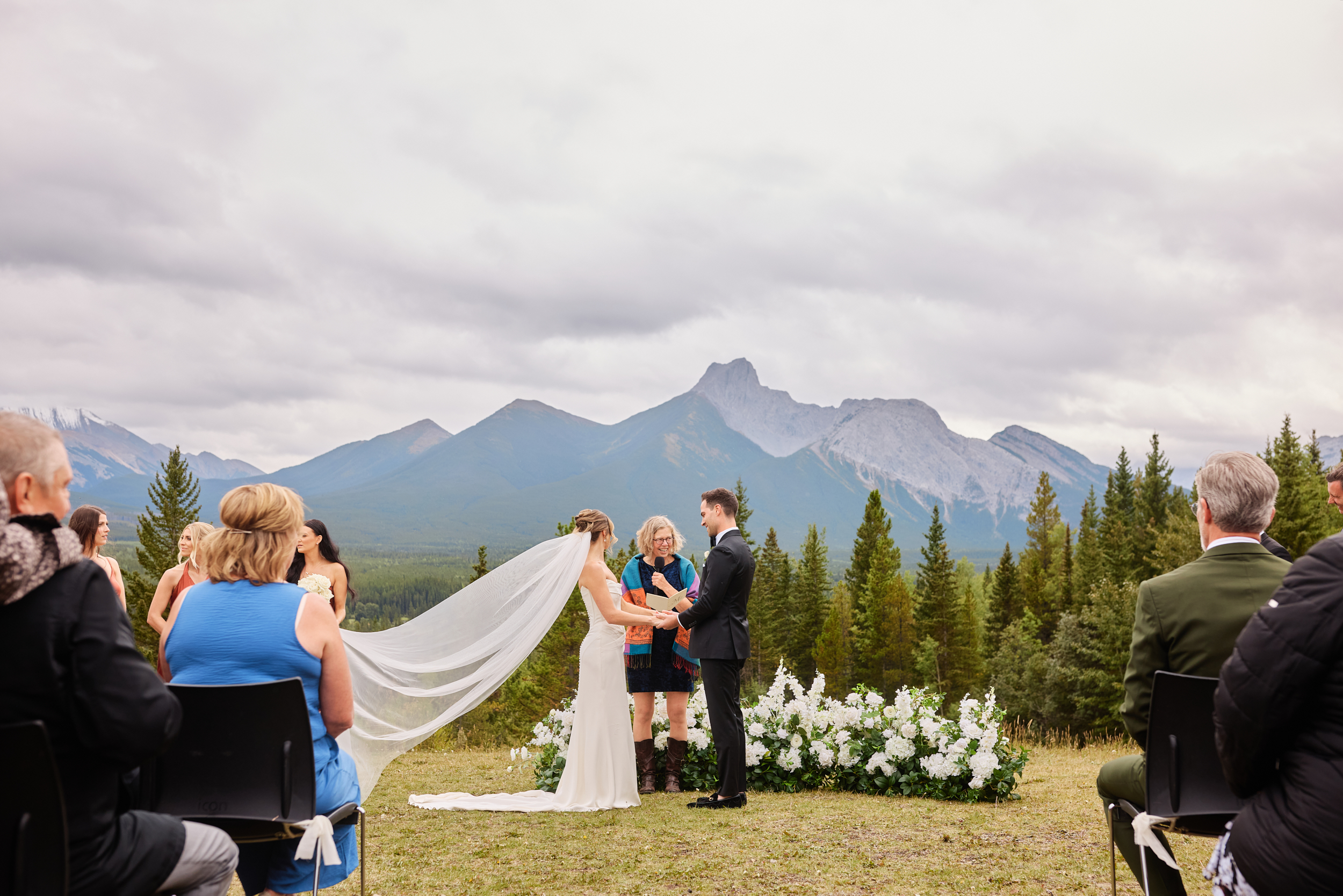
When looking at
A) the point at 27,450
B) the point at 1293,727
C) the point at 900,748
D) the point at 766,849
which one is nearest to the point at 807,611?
A: the point at 900,748

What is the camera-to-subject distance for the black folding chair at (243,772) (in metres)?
3.29

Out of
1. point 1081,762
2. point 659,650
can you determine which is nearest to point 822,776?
point 659,650

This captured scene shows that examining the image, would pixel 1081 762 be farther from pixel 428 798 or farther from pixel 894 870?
pixel 428 798

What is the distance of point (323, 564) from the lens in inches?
274

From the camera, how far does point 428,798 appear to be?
285 inches

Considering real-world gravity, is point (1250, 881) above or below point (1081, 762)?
above

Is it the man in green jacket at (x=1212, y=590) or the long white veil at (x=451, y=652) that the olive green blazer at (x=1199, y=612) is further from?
the long white veil at (x=451, y=652)

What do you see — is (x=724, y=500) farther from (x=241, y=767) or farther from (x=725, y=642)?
(x=241, y=767)

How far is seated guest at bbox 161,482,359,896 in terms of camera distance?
134 inches

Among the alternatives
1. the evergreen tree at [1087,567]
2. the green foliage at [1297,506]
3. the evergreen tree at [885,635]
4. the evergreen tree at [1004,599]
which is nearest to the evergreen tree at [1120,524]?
the evergreen tree at [1087,567]

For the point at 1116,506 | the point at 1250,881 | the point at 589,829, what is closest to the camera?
the point at 1250,881

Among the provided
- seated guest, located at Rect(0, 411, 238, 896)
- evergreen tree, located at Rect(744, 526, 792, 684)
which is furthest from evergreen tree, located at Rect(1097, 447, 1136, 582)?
seated guest, located at Rect(0, 411, 238, 896)

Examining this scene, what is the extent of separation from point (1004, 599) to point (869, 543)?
11311 mm

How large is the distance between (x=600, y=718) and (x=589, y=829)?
3.27 feet
